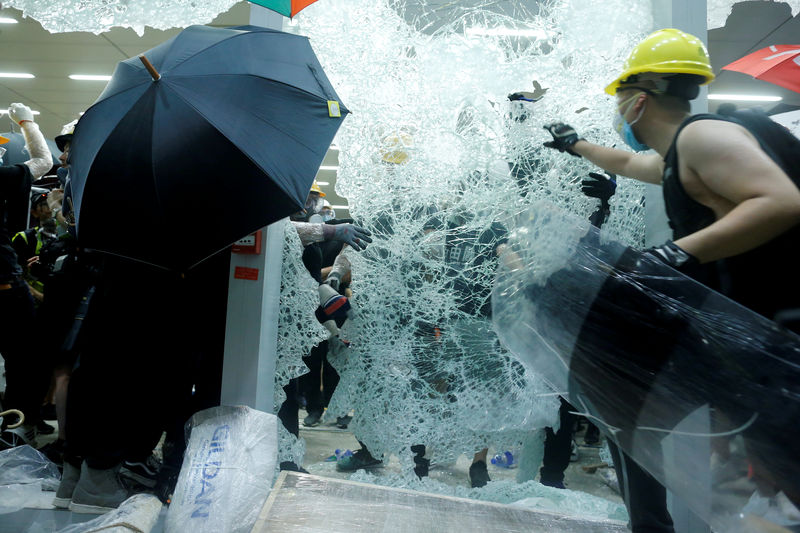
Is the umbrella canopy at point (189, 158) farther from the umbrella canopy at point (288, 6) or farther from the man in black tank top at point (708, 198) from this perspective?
the man in black tank top at point (708, 198)

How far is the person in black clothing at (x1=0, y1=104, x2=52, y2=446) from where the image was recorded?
2268mm

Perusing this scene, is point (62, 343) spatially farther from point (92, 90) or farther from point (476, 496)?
point (92, 90)

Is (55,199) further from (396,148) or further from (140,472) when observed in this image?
(396,148)

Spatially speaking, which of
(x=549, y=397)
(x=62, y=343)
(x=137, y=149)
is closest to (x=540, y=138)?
(x=549, y=397)

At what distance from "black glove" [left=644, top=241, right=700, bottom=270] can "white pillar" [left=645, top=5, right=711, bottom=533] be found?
26.9 inches

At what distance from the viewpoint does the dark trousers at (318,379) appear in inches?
75.1

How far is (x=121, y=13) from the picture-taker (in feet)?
6.20

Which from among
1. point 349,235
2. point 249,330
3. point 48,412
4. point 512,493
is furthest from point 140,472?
point 48,412

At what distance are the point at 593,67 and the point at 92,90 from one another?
728 cm

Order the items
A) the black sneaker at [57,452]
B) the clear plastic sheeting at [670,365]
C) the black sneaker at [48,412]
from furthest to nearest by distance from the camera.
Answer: the black sneaker at [48,412] < the black sneaker at [57,452] < the clear plastic sheeting at [670,365]

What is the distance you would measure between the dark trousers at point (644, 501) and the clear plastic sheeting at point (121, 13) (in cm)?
210

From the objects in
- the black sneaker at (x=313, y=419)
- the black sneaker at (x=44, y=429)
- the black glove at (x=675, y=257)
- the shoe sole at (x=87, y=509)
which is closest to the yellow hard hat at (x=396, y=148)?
the black glove at (x=675, y=257)

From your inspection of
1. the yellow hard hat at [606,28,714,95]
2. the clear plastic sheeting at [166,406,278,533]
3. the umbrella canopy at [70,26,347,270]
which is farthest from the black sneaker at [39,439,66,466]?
the yellow hard hat at [606,28,714,95]

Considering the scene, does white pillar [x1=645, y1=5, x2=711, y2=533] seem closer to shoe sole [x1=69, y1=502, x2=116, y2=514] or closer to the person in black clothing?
shoe sole [x1=69, y1=502, x2=116, y2=514]
